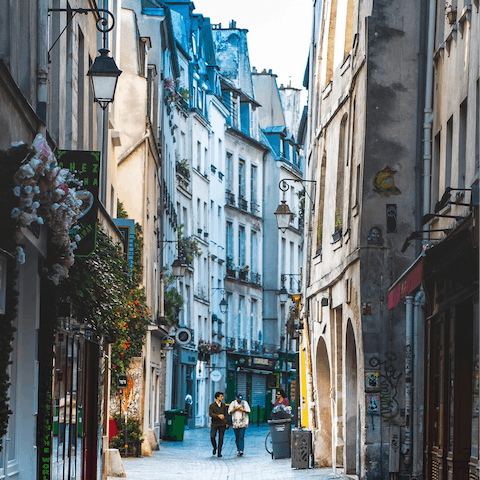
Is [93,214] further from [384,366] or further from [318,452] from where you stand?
[318,452]

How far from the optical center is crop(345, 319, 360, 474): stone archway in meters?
19.1

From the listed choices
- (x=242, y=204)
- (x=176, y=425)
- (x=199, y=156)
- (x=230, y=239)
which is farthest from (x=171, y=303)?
(x=242, y=204)

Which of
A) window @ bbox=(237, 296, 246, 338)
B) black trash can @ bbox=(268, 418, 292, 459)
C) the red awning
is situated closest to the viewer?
the red awning

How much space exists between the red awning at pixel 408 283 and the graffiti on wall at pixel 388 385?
370 cm

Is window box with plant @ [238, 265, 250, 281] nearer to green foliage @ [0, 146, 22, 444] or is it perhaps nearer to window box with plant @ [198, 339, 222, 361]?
window box with plant @ [198, 339, 222, 361]

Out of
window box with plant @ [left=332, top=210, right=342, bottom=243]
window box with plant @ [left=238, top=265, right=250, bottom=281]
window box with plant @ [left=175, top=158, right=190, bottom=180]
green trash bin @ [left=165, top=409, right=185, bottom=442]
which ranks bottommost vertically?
green trash bin @ [left=165, top=409, right=185, bottom=442]

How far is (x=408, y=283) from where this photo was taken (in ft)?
41.1

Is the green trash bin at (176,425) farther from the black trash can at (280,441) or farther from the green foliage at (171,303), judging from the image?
the black trash can at (280,441)

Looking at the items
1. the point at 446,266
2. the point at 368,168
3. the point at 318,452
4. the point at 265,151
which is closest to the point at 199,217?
the point at 265,151

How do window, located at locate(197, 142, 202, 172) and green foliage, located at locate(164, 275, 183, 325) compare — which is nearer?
green foliage, located at locate(164, 275, 183, 325)

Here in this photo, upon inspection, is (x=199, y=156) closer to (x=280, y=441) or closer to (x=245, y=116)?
(x=245, y=116)

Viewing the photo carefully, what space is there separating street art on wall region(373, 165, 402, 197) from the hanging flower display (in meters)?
7.97

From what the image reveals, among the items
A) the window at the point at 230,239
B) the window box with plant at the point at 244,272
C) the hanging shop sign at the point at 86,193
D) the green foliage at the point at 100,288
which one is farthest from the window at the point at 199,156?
the hanging shop sign at the point at 86,193

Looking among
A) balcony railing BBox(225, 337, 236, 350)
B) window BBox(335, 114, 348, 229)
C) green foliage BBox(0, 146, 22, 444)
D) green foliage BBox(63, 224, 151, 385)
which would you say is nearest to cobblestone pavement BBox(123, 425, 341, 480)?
window BBox(335, 114, 348, 229)
